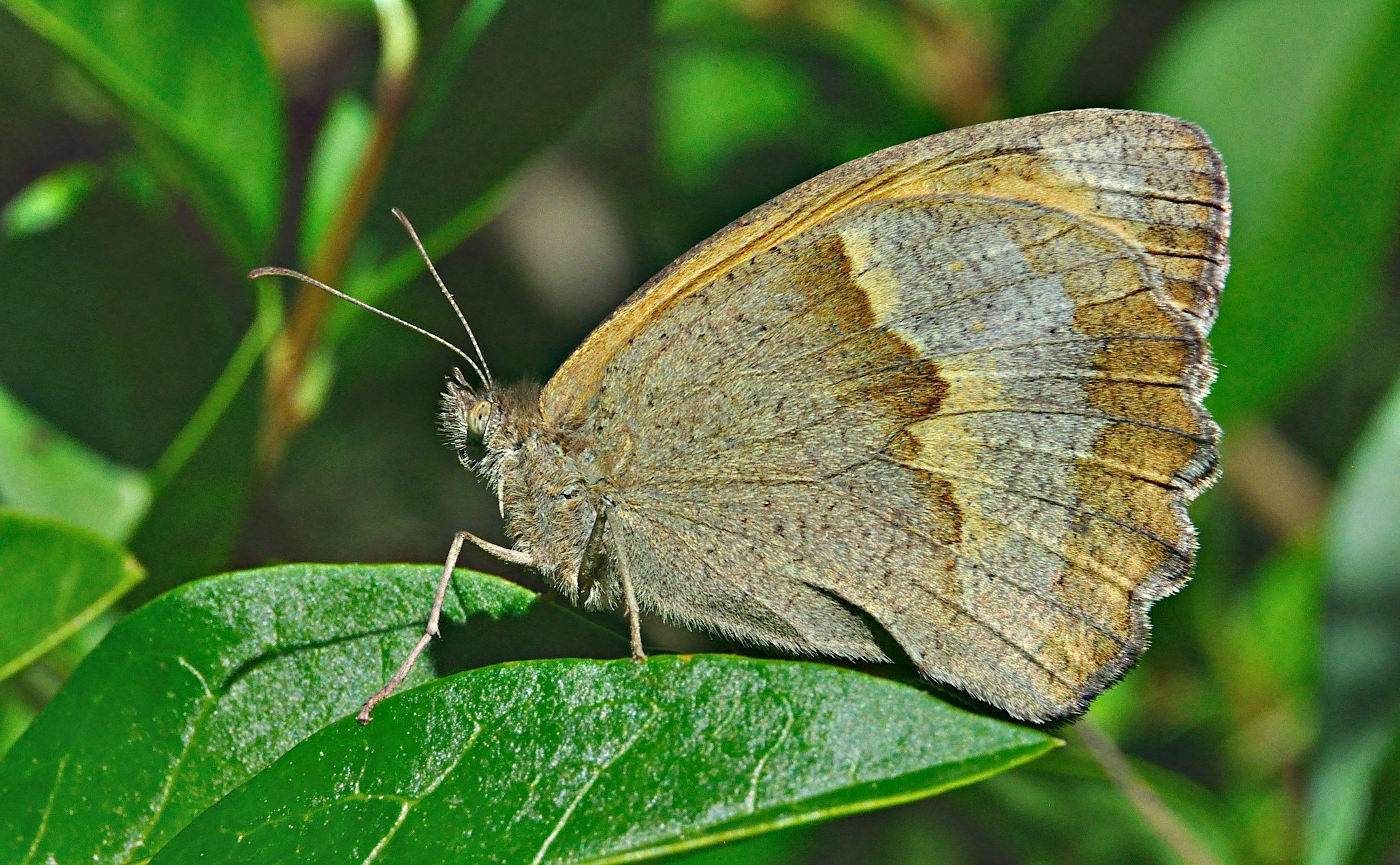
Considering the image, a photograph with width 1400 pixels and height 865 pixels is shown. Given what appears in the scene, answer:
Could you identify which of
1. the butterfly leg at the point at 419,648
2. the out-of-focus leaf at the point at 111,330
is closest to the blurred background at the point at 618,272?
the out-of-focus leaf at the point at 111,330

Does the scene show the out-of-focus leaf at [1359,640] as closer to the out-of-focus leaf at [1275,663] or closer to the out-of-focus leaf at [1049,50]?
the out-of-focus leaf at [1275,663]

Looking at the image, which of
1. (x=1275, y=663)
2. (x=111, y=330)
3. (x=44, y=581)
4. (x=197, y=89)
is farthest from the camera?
(x=1275, y=663)

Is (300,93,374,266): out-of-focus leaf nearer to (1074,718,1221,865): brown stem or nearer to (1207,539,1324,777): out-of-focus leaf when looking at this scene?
(1074,718,1221,865): brown stem

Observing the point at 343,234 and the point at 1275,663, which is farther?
the point at 1275,663

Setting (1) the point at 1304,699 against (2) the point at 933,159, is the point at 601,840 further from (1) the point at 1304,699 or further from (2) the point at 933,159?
(1) the point at 1304,699

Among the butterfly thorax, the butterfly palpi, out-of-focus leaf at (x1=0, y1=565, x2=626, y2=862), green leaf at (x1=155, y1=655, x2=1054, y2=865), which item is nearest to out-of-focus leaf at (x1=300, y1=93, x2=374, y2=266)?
the butterfly thorax

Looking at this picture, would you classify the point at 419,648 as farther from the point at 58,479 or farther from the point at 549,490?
the point at 58,479

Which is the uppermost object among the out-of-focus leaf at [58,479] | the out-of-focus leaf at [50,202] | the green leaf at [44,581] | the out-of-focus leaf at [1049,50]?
the out-of-focus leaf at [1049,50]

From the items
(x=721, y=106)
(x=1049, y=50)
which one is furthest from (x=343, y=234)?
(x=1049, y=50)
